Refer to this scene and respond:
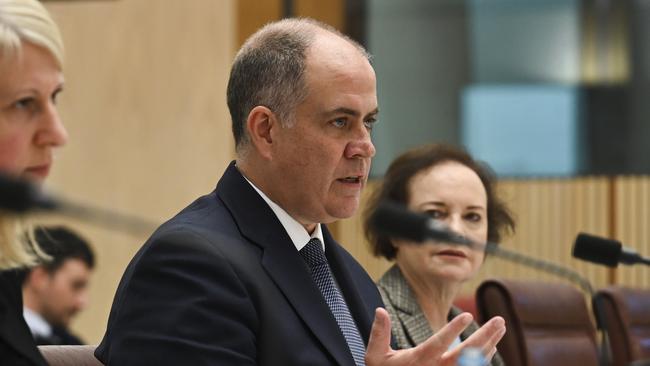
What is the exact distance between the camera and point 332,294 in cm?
Result: 243

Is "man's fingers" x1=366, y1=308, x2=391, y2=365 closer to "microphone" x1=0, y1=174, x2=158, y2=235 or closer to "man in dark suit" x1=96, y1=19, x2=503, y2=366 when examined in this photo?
"man in dark suit" x1=96, y1=19, x2=503, y2=366

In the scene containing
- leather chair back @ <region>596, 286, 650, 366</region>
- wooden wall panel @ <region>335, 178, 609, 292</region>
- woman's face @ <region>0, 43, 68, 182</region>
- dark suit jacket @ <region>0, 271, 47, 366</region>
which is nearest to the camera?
woman's face @ <region>0, 43, 68, 182</region>

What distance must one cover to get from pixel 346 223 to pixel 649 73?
1.90 m

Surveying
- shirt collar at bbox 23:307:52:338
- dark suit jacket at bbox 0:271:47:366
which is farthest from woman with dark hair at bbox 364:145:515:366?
shirt collar at bbox 23:307:52:338

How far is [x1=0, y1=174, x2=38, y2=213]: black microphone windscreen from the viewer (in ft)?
4.00

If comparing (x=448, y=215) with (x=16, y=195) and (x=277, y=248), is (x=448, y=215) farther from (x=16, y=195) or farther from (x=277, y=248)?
(x=16, y=195)

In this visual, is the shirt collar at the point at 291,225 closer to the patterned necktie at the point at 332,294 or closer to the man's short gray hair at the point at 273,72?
Answer: the patterned necktie at the point at 332,294

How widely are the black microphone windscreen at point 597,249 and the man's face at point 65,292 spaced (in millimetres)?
3702

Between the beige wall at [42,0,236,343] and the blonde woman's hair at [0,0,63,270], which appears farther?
the beige wall at [42,0,236,343]

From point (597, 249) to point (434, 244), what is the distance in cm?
91

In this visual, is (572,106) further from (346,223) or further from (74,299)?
(74,299)

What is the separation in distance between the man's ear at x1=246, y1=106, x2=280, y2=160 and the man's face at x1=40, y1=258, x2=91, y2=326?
128 inches

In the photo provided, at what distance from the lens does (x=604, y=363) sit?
69.9 inches

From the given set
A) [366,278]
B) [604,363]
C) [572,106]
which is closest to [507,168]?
[572,106]
